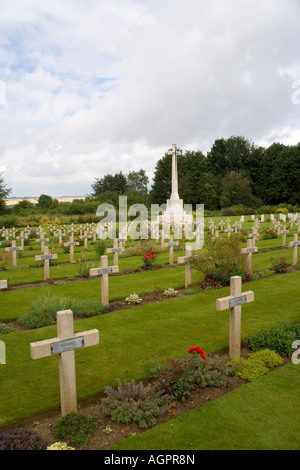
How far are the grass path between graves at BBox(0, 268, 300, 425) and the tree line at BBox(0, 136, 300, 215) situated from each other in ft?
117

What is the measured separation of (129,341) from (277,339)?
2513 millimetres

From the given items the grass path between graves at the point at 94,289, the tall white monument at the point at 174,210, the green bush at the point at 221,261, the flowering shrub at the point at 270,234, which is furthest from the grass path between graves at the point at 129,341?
the tall white monument at the point at 174,210

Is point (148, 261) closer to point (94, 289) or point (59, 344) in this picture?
point (94, 289)

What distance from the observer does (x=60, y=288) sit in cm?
1035

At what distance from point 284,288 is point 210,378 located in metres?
5.76

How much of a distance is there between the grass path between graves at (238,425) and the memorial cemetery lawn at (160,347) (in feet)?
0.03

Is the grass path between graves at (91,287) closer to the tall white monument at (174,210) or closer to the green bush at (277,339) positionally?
the green bush at (277,339)

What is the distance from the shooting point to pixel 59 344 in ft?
13.1

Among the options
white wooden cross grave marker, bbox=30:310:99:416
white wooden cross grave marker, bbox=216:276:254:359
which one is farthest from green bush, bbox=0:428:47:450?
white wooden cross grave marker, bbox=216:276:254:359

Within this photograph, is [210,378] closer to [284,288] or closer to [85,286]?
[284,288]

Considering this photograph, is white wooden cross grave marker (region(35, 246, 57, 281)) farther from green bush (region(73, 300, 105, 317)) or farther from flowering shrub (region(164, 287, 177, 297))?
flowering shrub (region(164, 287, 177, 297))

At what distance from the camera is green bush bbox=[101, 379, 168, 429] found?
401 cm

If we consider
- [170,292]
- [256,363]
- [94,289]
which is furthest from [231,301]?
[94,289]

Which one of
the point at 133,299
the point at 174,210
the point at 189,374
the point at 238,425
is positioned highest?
the point at 174,210
